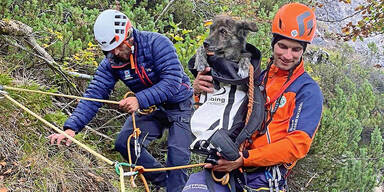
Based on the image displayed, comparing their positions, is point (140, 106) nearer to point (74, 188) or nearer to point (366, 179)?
point (74, 188)

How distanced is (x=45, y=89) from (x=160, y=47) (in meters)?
1.66

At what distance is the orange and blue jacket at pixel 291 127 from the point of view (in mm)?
2584

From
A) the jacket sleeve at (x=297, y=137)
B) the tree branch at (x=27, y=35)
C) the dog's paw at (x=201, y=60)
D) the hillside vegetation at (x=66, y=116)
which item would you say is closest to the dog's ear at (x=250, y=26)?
the dog's paw at (x=201, y=60)

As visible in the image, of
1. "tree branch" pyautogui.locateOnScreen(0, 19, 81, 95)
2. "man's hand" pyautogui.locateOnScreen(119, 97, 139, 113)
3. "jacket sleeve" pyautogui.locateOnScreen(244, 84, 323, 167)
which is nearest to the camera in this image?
"jacket sleeve" pyautogui.locateOnScreen(244, 84, 323, 167)

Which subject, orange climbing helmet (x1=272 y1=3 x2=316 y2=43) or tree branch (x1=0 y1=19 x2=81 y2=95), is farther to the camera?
tree branch (x1=0 y1=19 x2=81 y2=95)

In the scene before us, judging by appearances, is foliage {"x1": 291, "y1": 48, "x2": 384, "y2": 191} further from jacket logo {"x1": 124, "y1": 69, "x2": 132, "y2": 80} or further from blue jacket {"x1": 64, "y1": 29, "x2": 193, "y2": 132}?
jacket logo {"x1": 124, "y1": 69, "x2": 132, "y2": 80}

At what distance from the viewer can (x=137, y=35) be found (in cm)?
412

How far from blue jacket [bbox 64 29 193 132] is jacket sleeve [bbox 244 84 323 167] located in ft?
5.04

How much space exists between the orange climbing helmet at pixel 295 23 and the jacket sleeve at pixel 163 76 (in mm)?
1426

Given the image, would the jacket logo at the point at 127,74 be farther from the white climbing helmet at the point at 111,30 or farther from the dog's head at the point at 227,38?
the dog's head at the point at 227,38

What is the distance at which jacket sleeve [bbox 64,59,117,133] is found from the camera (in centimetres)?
396

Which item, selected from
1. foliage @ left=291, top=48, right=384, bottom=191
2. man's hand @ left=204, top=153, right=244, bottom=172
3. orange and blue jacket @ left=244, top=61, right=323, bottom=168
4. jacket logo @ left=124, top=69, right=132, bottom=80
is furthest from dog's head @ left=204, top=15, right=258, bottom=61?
foliage @ left=291, top=48, right=384, bottom=191

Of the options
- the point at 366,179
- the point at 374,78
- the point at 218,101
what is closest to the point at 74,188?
the point at 218,101

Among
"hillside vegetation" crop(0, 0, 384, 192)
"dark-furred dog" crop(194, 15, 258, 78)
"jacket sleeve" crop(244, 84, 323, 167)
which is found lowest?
"hillside vegetation" crop(0, 0, 384, 192)
